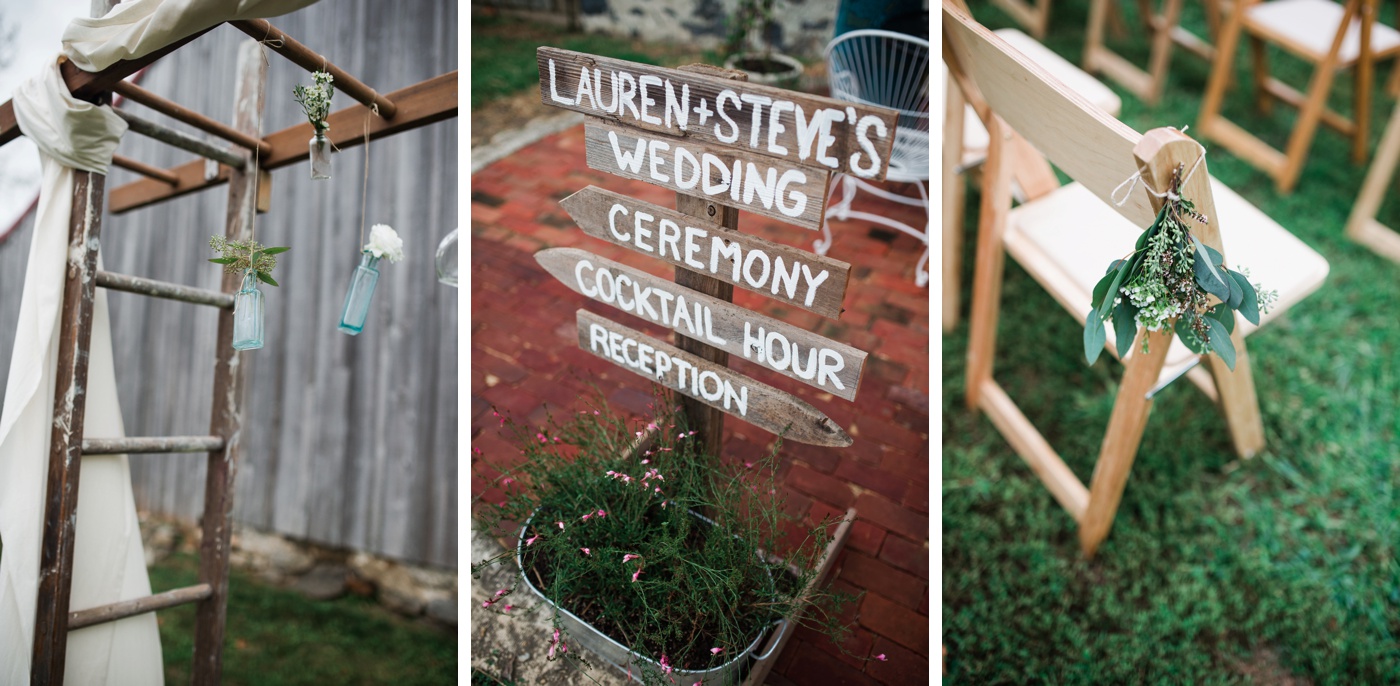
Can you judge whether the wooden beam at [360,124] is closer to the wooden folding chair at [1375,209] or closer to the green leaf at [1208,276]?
the green leaf at [1208,276]

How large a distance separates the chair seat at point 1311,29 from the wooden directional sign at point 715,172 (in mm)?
3423

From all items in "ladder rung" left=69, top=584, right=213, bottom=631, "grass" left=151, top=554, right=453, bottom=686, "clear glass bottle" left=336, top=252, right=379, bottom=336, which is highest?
"clear glass bottle" left=336, top=252, right=379, bottom=336

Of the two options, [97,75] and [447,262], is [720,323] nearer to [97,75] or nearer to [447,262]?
[447,262]

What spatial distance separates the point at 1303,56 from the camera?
12.1ft

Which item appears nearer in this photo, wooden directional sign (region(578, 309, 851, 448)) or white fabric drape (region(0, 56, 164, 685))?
wooden directional sign (region(578, 309, 851, 448))

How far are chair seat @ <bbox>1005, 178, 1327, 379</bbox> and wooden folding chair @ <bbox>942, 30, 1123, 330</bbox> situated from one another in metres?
0.14

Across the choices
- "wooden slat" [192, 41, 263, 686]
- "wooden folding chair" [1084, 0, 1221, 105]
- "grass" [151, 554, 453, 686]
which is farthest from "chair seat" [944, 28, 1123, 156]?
"grass" [151, 554, 453, 686]

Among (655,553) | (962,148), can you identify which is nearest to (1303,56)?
(962,148)

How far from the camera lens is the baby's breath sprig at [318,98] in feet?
5.32

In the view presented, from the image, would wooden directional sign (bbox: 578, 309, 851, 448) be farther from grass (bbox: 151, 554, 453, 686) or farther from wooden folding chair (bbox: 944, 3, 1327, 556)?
grass (bbox: 151, 554, 453, 686)

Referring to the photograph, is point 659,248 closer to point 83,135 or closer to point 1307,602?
point 83,135

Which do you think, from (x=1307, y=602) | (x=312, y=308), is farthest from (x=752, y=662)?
(x=312, y=308)

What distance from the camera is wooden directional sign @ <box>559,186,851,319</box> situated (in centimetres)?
135

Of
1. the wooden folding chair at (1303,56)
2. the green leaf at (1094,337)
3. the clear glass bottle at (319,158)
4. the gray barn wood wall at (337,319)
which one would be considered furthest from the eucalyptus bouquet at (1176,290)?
the wooden folding chair at (1303,56)
